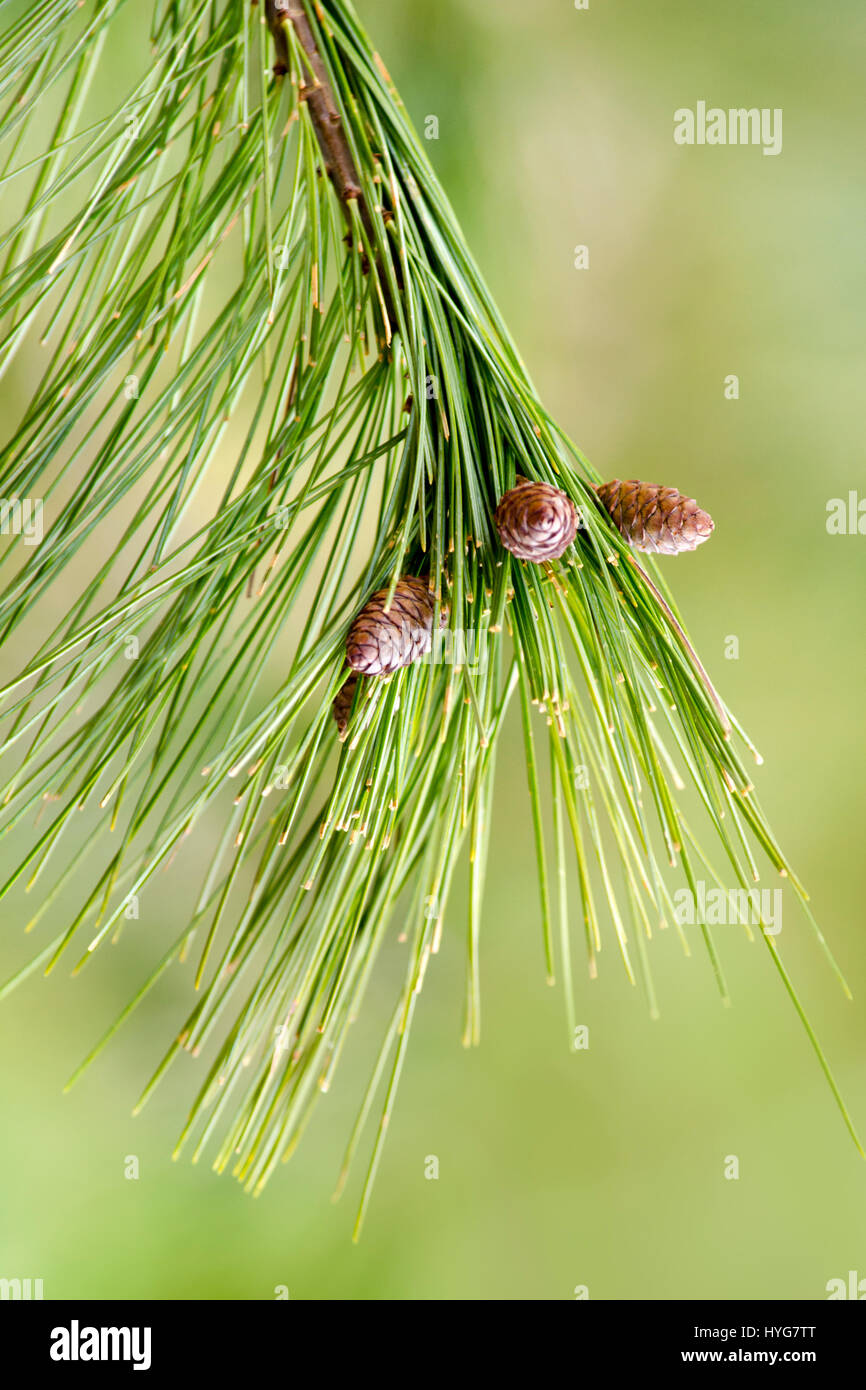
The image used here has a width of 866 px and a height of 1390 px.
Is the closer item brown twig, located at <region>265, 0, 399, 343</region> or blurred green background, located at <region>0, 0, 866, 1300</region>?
brown twig, located at <region>265, 0, 399, 343</region>

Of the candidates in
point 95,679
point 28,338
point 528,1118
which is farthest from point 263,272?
point 528,1118

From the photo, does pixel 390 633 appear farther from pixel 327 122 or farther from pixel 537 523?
pixel 327 122

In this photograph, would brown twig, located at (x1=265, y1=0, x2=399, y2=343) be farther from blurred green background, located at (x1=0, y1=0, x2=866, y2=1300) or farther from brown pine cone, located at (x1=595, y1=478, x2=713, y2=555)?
blurred green background, located at (x1=0, y1=0, x2=866, y2=1300)

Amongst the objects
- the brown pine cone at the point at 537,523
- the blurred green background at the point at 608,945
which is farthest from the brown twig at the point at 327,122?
the blurred green background at the point at 608,945

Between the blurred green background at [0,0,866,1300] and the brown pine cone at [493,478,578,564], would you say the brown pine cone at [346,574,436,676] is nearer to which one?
the brown pine cone at [493,478,578,564]

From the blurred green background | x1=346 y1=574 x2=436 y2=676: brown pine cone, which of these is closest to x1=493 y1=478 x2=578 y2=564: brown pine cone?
x1=346 y1=574 x2=436 y2=676: brown pine cone

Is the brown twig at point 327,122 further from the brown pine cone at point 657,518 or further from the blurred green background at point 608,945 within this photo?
the blurred green background at point 608,945

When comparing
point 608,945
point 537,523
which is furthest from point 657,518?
point 608,945

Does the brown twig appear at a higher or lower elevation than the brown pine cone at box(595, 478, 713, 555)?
higher
